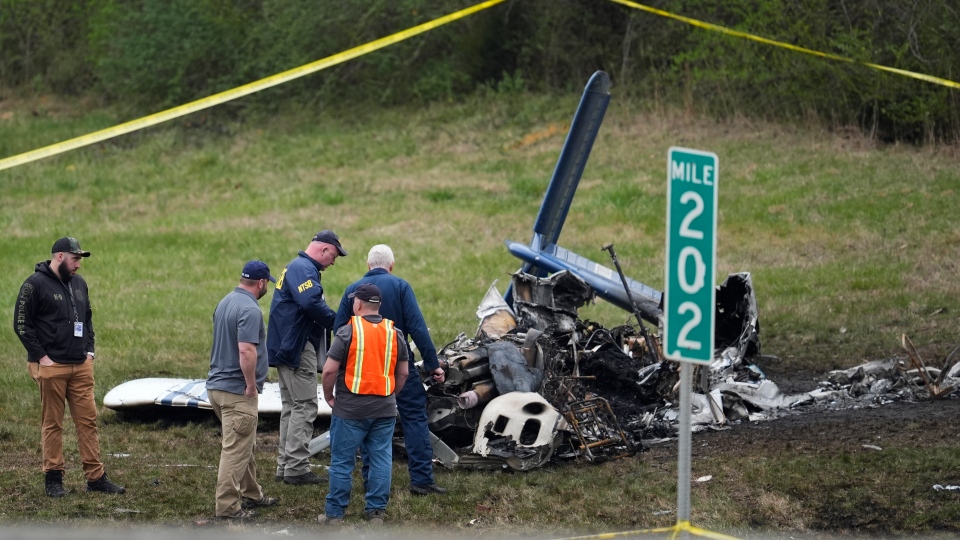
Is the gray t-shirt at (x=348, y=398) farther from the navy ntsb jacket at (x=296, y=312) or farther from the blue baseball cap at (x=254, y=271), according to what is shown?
the navy ntsb jacket at (x=296, y=312)

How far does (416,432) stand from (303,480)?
1.00m

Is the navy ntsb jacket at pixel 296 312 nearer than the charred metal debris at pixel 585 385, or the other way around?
the navy ntsb jacket at pixel 296 312

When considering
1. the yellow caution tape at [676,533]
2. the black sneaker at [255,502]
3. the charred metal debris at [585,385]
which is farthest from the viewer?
the charred metal debris at [585,385]

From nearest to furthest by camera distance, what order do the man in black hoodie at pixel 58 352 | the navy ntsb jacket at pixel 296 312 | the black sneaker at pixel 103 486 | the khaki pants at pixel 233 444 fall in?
the khaki pants at pixel 233 444
the man in black hoodie at pixel 58 352
the black sneaker at pixel 103 486
the navy ntsb jacket at pixel 296 312

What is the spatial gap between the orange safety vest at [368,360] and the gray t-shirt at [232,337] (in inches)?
25.1

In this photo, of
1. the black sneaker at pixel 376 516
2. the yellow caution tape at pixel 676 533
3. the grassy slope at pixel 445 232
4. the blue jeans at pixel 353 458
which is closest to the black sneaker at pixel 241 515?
the grassy slope at pixel 445 232

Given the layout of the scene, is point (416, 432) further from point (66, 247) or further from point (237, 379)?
point (66, 247)

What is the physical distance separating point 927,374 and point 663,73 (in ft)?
65.0

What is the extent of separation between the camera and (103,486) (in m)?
8.27

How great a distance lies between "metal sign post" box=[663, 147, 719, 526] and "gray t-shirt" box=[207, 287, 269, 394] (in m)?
3.14

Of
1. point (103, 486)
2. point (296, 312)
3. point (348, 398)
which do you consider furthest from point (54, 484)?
point (348, 398)

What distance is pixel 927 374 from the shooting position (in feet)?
34.8

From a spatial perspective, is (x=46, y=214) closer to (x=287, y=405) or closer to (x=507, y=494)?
(x=287, y=405)

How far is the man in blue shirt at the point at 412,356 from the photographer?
8.34 metres
